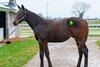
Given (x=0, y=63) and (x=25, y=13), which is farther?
(x=0, y=63)

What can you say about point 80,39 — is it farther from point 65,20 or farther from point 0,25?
point 0,25

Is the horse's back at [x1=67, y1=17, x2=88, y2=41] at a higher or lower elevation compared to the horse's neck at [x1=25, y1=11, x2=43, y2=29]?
lower

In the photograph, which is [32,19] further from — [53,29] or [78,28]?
[78,28]

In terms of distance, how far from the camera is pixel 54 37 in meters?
8.88

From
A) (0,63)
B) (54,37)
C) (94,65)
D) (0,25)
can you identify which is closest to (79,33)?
(54,37)

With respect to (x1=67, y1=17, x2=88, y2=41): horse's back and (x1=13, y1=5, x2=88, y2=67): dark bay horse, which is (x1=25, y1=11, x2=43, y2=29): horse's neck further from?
(x1=67, y1=17, x2=88, y2=41): horse's back

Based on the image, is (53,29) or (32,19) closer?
(53,29)

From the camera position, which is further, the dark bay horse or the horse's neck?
the horse's neck

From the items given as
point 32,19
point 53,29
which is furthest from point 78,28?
point 32,19

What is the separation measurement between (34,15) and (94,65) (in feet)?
8.95

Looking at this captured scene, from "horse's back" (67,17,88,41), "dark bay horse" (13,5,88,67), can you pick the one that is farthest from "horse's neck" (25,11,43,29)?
"horse's back" (67,17,88,41)

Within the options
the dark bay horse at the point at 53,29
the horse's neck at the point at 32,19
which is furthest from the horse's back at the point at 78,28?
the horse's neck at the point at 32,19

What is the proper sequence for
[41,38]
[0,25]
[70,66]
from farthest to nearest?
[0,25]
[70,66]
[41,38]

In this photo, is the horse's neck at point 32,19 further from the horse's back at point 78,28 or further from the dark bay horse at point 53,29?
the horse's back at point 78,28
